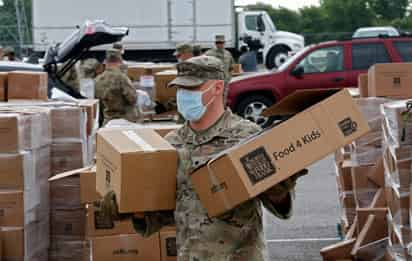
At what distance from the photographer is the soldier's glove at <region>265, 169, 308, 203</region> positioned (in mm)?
4934

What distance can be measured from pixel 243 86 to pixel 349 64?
1.98 meters

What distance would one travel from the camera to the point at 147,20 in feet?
108

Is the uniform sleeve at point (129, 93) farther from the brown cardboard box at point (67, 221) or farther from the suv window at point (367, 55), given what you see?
the suv window at point (367, 55)

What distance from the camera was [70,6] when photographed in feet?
109

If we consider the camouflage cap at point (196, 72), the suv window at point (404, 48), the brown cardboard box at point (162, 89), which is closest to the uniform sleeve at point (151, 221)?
the camouflage cap at point (196, 72)

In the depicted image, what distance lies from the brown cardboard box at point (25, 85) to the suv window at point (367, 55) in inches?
421

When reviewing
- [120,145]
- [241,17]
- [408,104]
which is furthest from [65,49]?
[241,17]

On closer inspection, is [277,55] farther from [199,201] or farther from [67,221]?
[199,201]

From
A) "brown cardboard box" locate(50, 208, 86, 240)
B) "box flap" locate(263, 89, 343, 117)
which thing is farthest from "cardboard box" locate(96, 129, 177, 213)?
"brown cardboard box" locate(50, 208, 86, 240)

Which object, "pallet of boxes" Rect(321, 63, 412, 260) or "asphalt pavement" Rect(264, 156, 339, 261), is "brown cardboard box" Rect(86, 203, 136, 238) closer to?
"pallet of boxes" Rect(321, 63, 412, 260)

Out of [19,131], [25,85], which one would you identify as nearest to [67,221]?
[19,131]

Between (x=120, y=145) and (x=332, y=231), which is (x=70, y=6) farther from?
(x=120, y=145)

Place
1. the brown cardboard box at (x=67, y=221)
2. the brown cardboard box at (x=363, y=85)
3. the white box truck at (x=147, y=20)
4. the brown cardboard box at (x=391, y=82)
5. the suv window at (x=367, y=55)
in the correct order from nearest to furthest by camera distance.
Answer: the brown cardboard box at (x=67, y=221) → the brown cardboard box at (x=391, y=82) → the brown cardboard box at (x=363, y=85) → the suv window at (x=367, y=55) → the white box truck at (x=147, y=20)

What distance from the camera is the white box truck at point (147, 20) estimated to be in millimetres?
32625
